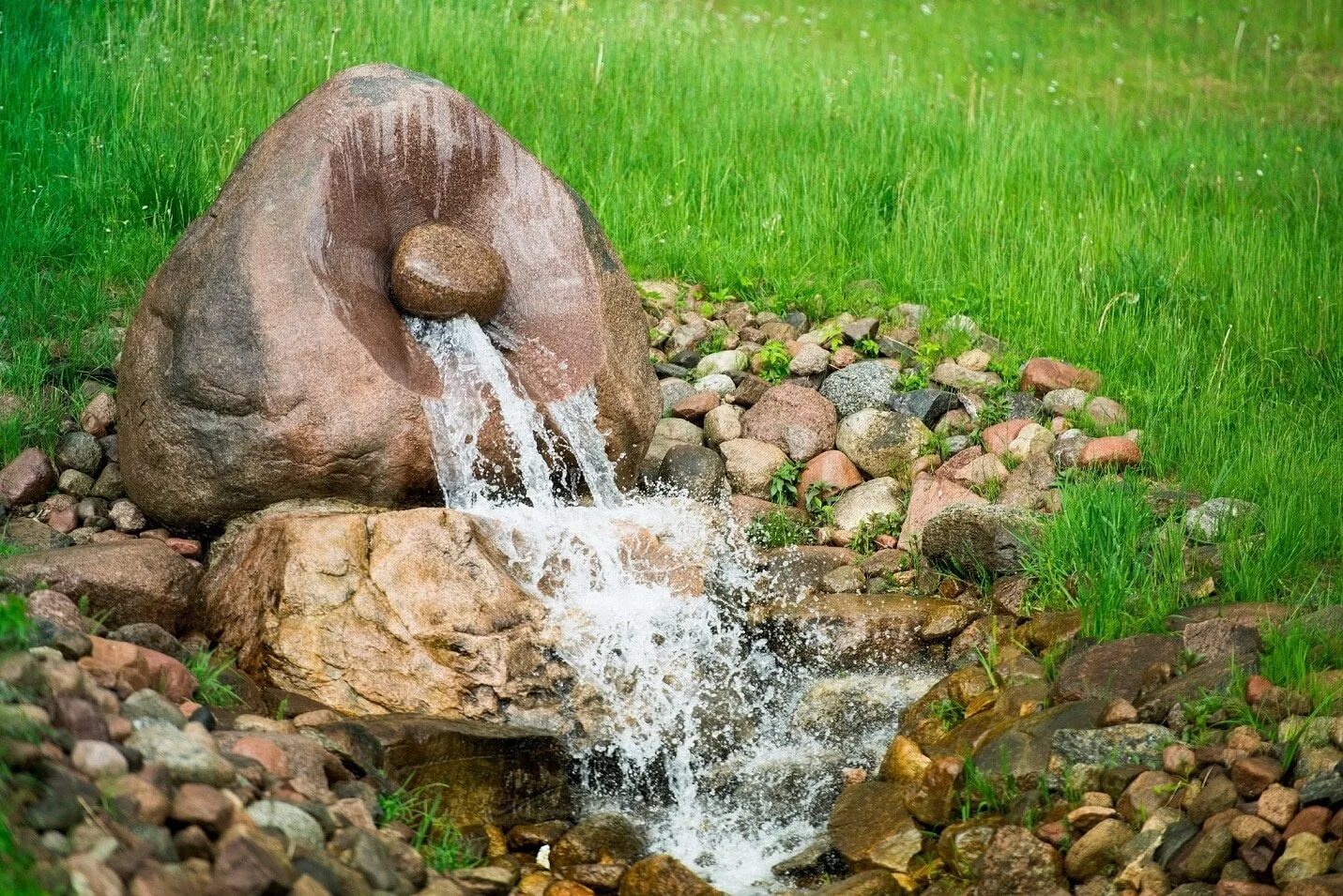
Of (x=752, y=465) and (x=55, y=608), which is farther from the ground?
(x=55, y=608)

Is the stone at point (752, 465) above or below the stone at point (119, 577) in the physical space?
below

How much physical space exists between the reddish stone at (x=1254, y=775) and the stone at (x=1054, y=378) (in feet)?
9.59

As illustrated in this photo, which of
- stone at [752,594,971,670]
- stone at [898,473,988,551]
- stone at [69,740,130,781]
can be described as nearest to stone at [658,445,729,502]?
stone at [898,473,988,551]

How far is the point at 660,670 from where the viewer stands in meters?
5.09

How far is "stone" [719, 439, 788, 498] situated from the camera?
256 inches

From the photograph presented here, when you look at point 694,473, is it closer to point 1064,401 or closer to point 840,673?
point 840,673

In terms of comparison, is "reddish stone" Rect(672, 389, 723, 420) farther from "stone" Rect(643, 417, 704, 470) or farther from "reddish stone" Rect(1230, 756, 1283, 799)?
"reddish stone" Rect(1230, 756, 1283, 799)

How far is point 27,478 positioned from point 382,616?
184 cm

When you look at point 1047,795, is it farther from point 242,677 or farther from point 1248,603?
point 242,677

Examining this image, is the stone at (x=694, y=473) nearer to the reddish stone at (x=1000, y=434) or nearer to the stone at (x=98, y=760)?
the reddish stone at (x=1000, y=434)

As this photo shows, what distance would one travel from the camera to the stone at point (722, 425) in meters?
6.69

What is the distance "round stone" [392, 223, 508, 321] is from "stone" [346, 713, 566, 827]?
1.63 meters

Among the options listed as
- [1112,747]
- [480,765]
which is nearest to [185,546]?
[480,765]

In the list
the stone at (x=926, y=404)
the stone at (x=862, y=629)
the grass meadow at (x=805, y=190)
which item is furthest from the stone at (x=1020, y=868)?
the stone at (x=926, y=404)
